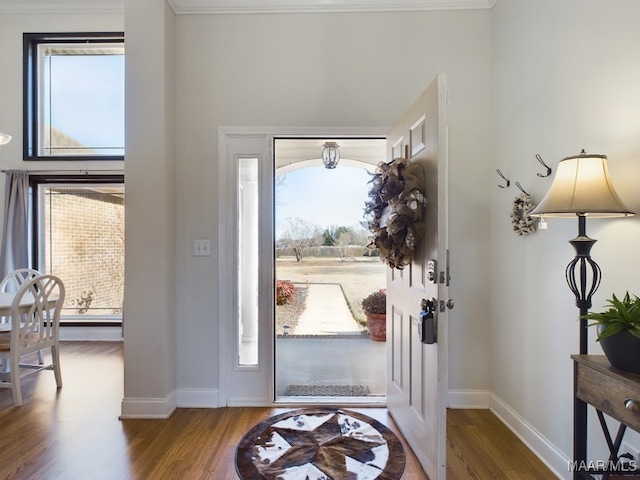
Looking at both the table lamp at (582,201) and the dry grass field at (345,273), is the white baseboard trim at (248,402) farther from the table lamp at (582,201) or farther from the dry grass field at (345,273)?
the dry grass field at (345,273)

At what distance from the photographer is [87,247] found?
438cm

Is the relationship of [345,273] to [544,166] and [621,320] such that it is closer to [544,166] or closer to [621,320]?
[544,166]

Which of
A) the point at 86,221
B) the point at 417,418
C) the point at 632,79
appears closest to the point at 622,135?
the point at 632,79

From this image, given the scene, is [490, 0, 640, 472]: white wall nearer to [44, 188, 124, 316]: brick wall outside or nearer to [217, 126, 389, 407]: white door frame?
[217, 126, 389, 407]: white door frame

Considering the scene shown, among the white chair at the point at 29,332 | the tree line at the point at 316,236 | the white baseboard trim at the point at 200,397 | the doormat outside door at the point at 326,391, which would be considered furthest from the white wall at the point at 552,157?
the white chair at the point at 29,332

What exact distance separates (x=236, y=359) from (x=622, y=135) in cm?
275

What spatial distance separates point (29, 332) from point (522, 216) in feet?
13.3

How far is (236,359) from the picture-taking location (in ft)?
8.63

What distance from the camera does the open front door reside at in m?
1.66

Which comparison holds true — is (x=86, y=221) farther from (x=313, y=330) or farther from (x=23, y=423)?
(x=313, y=330)

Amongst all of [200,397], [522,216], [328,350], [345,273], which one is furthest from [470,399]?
[345,273]

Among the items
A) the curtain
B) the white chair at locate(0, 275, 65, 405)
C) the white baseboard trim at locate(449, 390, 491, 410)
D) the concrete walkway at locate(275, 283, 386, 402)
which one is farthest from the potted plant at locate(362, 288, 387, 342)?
the curtain

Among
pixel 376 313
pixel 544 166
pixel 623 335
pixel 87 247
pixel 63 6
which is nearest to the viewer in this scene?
pixel 623 335

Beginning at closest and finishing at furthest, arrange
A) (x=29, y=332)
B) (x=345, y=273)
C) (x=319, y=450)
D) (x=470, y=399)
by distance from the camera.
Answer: (x=319, y=450), (x=470, y=399), (x=29, y=332), (x=345, y=273)
